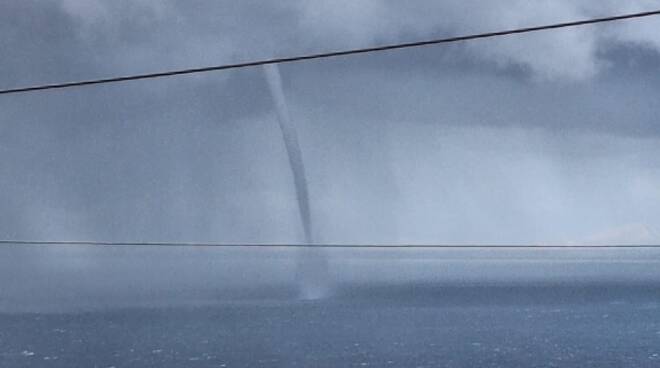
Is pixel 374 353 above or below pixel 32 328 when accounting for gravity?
below

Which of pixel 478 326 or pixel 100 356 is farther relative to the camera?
pixel 478 326

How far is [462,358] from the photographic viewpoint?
106 meters

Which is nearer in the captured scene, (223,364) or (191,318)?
(223,364)

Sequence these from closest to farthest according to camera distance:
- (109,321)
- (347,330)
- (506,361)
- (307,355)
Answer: (506,361)
(307,355)
(347,330)
(109,321)

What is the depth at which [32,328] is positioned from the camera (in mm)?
162625

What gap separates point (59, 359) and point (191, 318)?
72894 millimetres

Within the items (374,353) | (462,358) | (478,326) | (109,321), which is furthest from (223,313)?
(462,358)

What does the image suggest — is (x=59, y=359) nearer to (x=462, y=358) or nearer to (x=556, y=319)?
(x=462, y=358)

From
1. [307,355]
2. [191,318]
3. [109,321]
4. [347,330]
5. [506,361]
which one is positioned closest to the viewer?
[506,361]

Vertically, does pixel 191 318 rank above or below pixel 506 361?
above

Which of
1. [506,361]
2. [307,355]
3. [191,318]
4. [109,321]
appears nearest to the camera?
[506,361]

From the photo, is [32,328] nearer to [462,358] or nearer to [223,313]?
[223,313]

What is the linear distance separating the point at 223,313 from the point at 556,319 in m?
85.4

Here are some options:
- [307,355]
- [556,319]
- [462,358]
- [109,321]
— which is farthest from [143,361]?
[556,319]
